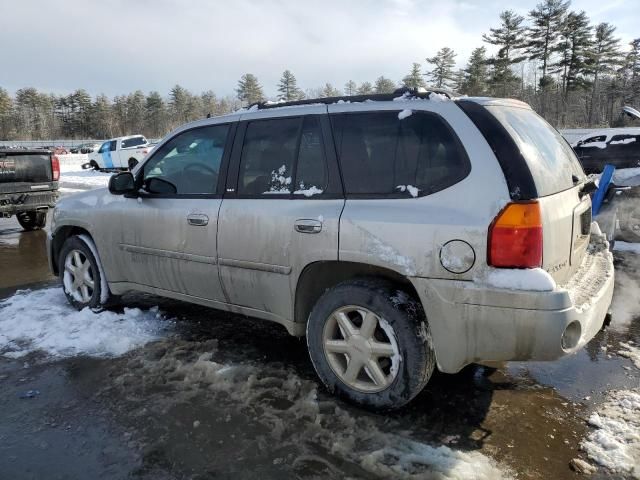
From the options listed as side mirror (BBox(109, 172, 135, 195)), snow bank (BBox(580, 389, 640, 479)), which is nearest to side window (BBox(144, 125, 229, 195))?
side mirror (BBox(109, 172, 135, 195))

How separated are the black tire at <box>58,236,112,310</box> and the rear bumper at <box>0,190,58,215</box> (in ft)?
15.9

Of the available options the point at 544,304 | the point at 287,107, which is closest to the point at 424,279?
the point at 544,304

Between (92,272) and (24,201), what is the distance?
5.49 m

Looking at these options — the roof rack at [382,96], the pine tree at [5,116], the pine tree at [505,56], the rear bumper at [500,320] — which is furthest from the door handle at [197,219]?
the pine tree at [5,116]

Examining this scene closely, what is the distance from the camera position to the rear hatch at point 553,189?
2652mm

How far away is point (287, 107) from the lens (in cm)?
354

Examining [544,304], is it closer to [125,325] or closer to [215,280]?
[215,280]

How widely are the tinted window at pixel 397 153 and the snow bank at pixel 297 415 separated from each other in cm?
137

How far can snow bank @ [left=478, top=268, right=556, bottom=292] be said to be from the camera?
2.49 meters

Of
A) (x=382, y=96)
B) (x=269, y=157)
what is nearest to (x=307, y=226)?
(x=269, y=157)

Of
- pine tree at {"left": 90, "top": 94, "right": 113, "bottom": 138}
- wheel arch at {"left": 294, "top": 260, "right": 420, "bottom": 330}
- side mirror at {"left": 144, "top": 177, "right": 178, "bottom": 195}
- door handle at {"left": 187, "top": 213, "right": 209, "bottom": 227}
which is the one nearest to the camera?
wheel arch at {"left": 294, "top": 260, "right": 420, "bottom": 330}

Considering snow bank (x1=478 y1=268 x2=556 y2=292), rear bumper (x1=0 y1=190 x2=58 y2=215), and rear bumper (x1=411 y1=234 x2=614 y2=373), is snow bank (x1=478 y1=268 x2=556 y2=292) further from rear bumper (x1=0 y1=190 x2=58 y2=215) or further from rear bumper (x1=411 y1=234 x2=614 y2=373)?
rear bumper (x1=0 y1=190 x2=58 y2=215)

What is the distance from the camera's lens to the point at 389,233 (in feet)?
9.19

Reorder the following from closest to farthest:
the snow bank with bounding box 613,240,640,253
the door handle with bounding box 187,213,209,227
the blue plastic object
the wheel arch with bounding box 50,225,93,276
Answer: the door handle with bounding box 187,213,209,227, the wheel arch with bounding box 50,225,93,276, the blue plastic object, the snow bank with bounding box 613,240,640,253
